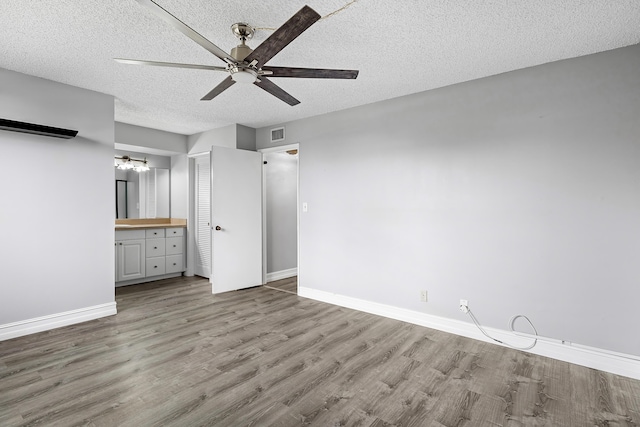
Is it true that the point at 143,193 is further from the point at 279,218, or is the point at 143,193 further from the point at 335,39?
the point at 335,39

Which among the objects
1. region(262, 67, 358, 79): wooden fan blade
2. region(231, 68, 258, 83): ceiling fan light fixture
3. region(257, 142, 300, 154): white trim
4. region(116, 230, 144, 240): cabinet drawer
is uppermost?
region(257, 142, 300, 154): white trim

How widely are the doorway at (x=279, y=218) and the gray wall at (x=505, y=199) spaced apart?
1479 mm

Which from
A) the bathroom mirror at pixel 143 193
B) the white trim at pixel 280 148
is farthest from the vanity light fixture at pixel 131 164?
the white trim at pixel 280 148

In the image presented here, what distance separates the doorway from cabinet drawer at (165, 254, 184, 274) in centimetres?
166

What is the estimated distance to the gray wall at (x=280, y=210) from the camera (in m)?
5.36

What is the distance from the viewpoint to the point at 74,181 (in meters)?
3.38

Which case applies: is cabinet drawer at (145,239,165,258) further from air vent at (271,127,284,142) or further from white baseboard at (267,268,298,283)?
air vent at (271,127,284,142)

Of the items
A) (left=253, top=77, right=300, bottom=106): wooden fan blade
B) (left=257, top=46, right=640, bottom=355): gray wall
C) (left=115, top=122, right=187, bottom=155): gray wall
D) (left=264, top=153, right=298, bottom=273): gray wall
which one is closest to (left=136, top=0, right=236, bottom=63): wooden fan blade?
(left=253, top=77, right=300, bottom=106): wooden fan blade

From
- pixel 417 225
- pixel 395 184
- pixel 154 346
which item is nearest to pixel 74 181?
pixel 154 346

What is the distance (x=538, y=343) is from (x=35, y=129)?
4933 mm

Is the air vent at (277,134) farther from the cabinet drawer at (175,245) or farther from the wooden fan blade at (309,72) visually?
the wooden fan blade at (309,72)

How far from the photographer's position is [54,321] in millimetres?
3232

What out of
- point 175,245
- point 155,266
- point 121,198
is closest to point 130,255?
point 155,266

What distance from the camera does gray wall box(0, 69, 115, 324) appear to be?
3.01 m
